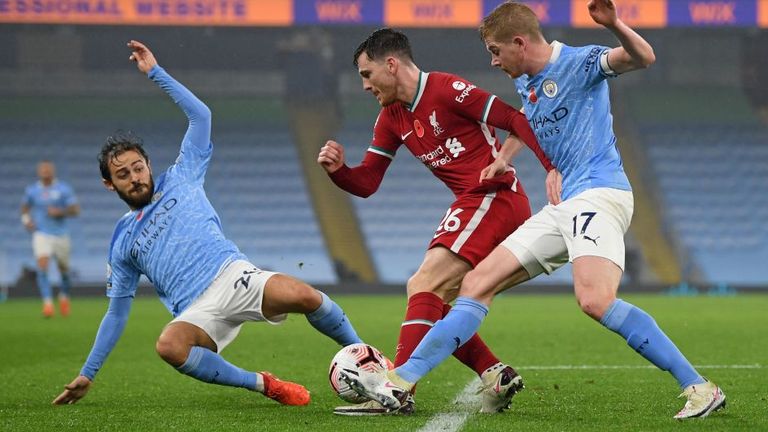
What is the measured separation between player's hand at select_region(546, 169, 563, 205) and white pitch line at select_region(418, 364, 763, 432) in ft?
3.79

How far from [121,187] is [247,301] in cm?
95

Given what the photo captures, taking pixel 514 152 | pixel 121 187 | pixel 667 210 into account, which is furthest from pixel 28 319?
pixel 667 210

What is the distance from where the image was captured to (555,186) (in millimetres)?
5711

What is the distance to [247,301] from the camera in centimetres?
592

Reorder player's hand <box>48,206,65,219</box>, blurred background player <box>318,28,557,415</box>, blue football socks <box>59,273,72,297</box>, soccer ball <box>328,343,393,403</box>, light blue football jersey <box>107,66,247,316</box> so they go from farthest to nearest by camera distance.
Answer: blue football socks <box>59,273,72,297</box> < player's hand <box>48,206,65,219</box> < light blue football jersey <box>107,66,247,316</box> < blurred background player <box>318,28,557,415</box> < soccer ball <box>328,343,393,403</box>

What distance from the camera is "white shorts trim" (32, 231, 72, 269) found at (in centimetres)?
1605

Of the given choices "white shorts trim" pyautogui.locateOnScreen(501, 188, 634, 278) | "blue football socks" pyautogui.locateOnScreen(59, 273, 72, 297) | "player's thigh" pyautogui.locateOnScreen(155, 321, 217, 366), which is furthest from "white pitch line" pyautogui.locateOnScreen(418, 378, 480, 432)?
"blue football socks" pyautogui.locateOnScreen(59, 273, 72, 297)

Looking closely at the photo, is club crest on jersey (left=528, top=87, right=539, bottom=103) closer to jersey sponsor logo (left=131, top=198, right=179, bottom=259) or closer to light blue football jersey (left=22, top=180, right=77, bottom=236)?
jersey sponsor logo (left=131, top=198, right=179, bottom=259)

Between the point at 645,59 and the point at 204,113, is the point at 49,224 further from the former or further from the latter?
the point at 645,59

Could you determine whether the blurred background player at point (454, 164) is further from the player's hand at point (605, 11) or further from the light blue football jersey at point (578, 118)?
the player's hand at point (605, 11)

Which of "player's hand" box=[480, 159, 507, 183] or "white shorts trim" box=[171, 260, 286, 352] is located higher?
"player's hand" box=[480, 159, 507, 183]

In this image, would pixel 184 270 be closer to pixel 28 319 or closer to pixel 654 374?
pixel 654 374

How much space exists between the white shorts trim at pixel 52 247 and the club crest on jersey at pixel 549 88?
1175 cm

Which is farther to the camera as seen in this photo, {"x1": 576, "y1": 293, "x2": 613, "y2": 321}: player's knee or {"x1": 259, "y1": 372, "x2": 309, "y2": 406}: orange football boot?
{"x1": 259, "y1": 372, "x2": 309, "y2": 406}: orange football boot
